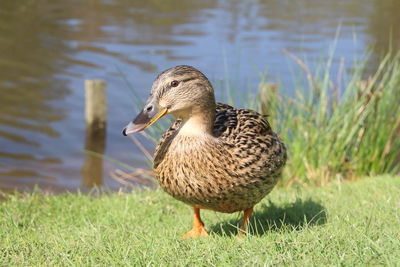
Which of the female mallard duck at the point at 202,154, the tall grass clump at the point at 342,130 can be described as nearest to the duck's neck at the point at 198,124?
the female mallard duck at the point at 202,154

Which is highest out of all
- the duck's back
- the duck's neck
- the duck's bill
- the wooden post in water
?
the duck's bill

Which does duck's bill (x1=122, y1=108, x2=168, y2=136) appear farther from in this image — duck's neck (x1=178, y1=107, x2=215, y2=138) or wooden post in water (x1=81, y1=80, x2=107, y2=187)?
wooden post in water (x1=81, y1=80, x2=107, y2=187)

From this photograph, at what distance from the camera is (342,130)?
741 cm

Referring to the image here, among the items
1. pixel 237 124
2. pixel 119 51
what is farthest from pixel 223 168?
pixel 119 51

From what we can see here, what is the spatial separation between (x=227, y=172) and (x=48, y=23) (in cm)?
1479

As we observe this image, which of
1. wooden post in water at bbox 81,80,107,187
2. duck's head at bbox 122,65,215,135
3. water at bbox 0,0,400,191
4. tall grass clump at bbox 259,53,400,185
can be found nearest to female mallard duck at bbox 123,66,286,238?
duck's head at bbox 122,65,215,135

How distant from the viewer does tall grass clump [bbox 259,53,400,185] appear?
7445 mm

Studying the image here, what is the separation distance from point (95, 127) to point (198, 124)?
23.8 feet

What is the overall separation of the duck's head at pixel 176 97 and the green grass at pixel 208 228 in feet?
2.54

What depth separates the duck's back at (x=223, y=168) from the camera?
14.1ft

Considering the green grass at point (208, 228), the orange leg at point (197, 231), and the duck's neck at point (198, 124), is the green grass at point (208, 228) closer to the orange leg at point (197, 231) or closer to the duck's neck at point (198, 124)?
the orange leg at point (197, 231)

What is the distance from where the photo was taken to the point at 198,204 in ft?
14.7

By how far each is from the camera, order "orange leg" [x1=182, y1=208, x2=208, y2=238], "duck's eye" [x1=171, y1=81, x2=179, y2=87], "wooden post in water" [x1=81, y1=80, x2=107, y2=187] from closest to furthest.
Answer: "duck's eye" [x1=171, y1=81, x2=179, y2=87] → "orange leg" [x1=182, y1=208, x2=208, y2=238] → "wooden post in water" [x1=81, y1=80, x2=107, y2=187]

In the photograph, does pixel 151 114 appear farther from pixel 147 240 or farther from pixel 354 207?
pixel 354 207
